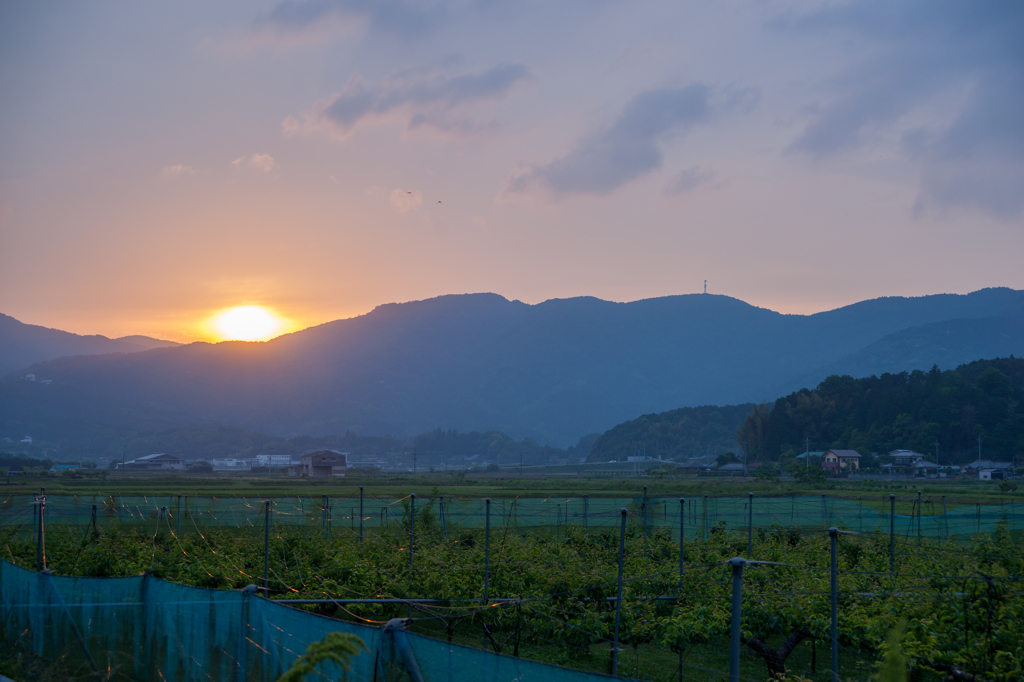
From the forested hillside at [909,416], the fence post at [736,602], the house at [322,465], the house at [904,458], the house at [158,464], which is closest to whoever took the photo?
the fence post at [736,602]

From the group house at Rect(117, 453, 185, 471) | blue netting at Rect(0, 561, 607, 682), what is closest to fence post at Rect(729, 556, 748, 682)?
blue netting at Rect(0, 561, 607, 682)

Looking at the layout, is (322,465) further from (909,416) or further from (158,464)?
(909,416)

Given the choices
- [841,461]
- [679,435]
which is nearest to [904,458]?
[841,461]

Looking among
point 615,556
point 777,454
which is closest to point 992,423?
point 777,454

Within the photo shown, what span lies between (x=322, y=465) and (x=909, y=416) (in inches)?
3106

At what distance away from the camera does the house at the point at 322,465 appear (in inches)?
4060

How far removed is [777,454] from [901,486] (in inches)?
1660

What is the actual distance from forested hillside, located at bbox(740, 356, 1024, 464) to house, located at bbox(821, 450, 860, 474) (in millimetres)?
4598

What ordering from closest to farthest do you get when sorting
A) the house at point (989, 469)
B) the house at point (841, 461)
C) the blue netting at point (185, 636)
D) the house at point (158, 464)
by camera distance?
the blue netting at point (185, 636) → the house at point (989, 469) → the house at point (841, 461) → the house at point (158, 464)

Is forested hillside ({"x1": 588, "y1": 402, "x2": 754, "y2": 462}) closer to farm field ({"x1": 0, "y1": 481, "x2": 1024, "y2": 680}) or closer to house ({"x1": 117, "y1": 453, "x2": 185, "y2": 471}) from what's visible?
house ({"x1": 117, "y1": 453, "x2": 185, "y2": 471})

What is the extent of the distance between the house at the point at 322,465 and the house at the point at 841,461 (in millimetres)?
64488

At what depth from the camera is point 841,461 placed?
285ft

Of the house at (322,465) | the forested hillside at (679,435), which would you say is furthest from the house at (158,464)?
the forested hillside at (679,435)

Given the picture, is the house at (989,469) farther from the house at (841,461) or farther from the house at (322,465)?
the house at (322,465)
